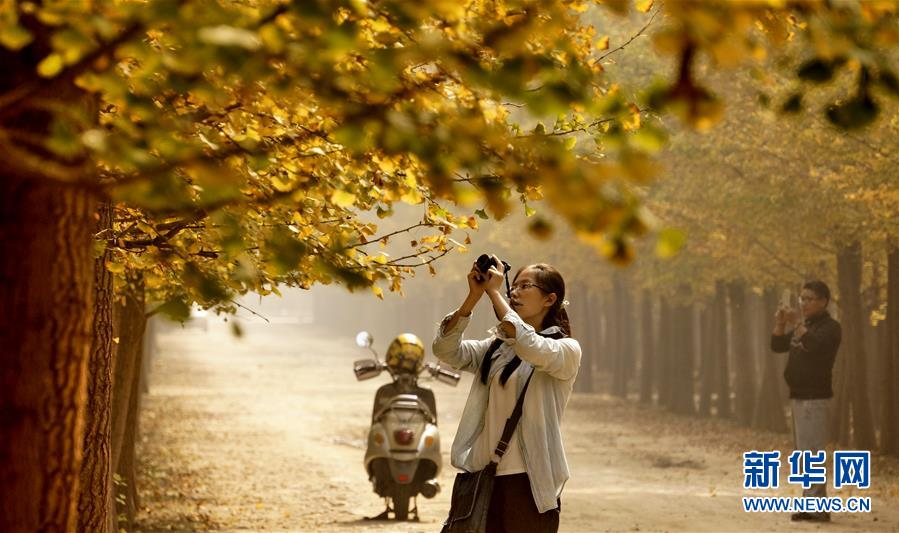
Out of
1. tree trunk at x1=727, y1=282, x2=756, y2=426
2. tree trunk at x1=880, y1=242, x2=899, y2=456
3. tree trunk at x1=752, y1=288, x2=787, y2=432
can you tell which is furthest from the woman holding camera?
tree trunk at x1=727, y1=282, x2=756, y2=426

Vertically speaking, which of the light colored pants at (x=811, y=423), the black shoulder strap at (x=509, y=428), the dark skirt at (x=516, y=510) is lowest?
the dark skirt at (x=516, y=510)

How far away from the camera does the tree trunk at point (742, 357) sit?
2459 cm

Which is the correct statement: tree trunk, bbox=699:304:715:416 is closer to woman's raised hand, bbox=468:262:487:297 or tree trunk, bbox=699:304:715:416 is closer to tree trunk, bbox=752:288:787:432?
tree trunk, bbox=752:288:787:432

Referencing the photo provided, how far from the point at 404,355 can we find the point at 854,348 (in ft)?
31.0

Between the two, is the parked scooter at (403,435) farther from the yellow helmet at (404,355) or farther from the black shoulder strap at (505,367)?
the black shoulder strap at (505,367)

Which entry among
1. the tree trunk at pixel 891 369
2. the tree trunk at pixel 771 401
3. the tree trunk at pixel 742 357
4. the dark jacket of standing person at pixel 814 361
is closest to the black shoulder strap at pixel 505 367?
the dark jacket of standing person at pixel 814 361

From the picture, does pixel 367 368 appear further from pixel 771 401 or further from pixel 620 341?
pixel 620 341

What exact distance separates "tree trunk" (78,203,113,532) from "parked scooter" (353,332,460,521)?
528 centimetres

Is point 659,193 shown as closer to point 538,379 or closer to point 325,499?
point 325,499

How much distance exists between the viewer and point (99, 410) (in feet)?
22.4

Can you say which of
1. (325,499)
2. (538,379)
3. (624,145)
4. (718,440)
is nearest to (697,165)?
(718,440)

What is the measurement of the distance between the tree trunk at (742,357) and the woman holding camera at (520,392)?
1878 cm

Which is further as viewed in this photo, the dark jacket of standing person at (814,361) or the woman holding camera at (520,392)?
the dark jacket of standing person at (814,361)

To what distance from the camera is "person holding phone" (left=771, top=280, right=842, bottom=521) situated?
39.2 ft
